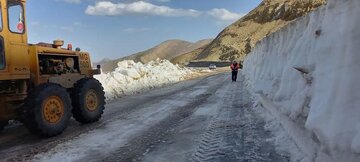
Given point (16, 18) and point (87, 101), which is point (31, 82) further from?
point (87, 101)

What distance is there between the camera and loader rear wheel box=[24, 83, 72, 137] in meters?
8.00

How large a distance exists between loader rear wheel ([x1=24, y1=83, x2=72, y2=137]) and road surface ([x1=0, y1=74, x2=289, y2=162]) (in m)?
0.22

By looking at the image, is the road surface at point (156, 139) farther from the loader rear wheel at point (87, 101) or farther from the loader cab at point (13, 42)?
the loader cab at point (13, 42)

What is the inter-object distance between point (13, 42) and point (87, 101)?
2534mm

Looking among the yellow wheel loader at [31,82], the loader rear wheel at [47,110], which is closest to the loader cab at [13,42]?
the yellow wheel loader at [31,82]

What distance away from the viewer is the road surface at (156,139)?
6734 millimetres

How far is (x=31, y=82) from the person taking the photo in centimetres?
887

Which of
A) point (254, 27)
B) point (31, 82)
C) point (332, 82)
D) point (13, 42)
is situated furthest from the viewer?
point (254, 27)

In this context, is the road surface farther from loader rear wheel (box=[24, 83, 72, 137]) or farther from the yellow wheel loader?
the yellow wheel loader

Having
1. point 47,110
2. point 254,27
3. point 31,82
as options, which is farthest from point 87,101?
point 254,27

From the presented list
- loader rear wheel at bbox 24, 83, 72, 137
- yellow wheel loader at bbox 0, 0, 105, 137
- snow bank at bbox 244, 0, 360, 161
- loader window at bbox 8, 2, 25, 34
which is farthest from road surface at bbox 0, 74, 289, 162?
loader window at bbox 8, 2, 25, 34

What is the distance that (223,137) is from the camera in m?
7.89

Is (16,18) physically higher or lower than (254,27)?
lower

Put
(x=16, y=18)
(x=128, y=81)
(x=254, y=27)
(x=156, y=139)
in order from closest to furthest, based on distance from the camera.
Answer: (x=156, y=139) → (x=16, y=18) → (x=128, y=81) → (x=254, y=27)
